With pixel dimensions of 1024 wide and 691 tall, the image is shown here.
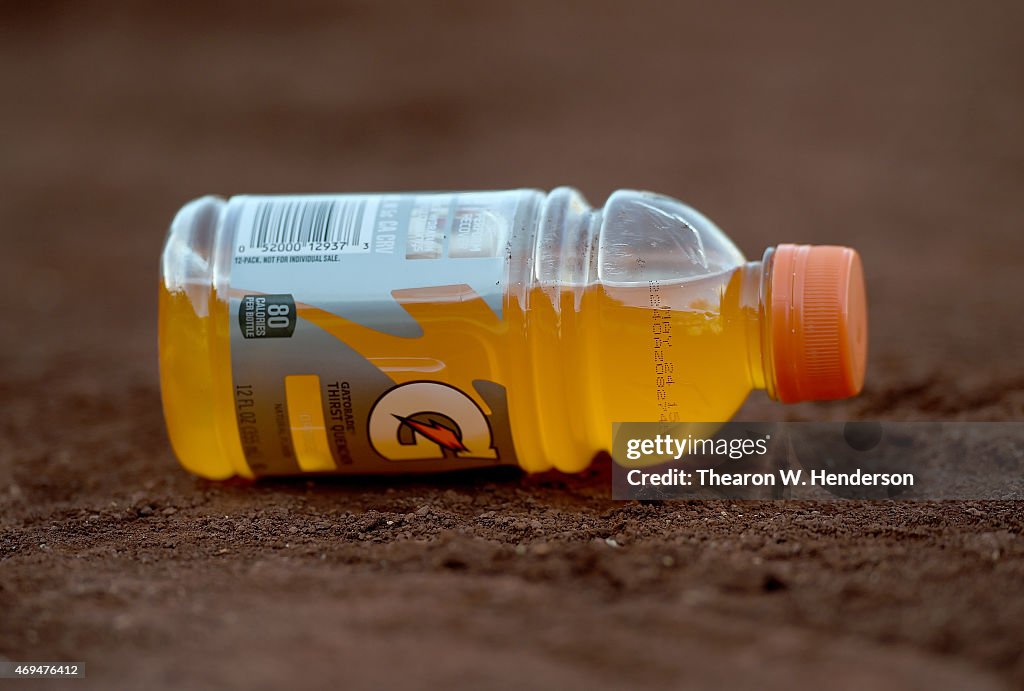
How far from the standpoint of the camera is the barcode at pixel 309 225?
1.52 meters

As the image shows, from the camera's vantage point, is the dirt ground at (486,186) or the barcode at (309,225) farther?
the barcode at (309,225)

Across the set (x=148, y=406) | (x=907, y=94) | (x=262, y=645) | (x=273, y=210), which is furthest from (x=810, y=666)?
(x=907, y=94)

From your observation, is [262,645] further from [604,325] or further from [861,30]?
[861,30]

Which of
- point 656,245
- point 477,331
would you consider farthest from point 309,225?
point 656,245

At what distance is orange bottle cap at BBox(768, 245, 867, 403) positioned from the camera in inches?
57.2

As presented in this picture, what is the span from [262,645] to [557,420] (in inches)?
23.1

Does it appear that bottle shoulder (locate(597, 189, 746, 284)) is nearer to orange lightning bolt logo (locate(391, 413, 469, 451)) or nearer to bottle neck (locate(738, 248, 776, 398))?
bottle neck (locate(738, 248, 776, 398))

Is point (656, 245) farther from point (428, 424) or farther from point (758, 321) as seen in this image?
point (428, 424)

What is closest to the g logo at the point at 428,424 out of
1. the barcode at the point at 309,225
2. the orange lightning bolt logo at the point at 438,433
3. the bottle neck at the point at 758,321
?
the orange lightning bolt logo at the point at 438,433

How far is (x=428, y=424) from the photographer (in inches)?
59.7

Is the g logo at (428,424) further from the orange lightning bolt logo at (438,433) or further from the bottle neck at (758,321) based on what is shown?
the bottle neck at (758,321)

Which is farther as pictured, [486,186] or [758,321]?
[486,186]

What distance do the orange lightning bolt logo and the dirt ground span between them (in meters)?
0.09

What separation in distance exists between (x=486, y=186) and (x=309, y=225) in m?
1.67
